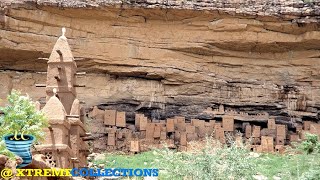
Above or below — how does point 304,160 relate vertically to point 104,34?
below

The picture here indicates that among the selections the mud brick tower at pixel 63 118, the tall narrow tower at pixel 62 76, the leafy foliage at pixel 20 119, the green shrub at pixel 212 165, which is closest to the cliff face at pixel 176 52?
the tall narrow tower at pixel 62 76

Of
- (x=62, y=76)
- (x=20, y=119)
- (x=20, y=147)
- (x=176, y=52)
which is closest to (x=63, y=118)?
(x=62, y=76)

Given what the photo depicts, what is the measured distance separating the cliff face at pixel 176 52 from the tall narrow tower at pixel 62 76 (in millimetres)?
7564

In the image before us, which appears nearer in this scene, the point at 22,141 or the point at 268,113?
the point at 22,141

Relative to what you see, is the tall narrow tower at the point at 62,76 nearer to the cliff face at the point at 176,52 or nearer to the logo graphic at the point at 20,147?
the logo graphic at the point at 20,147

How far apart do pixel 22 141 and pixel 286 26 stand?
56.0 ft

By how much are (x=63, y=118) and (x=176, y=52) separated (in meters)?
11.8

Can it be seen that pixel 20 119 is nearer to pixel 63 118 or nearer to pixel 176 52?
pixel 63 118

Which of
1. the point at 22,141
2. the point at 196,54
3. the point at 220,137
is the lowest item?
the point at 220,137

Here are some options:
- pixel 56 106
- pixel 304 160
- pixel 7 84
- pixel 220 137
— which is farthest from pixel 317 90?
pixel 56 106

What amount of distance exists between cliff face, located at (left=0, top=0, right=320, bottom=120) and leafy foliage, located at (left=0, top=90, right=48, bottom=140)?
14165 millimetres

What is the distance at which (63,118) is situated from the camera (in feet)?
42.1

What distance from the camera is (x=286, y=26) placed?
76.2ft

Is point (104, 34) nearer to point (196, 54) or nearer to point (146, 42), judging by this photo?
point (146, 42)
